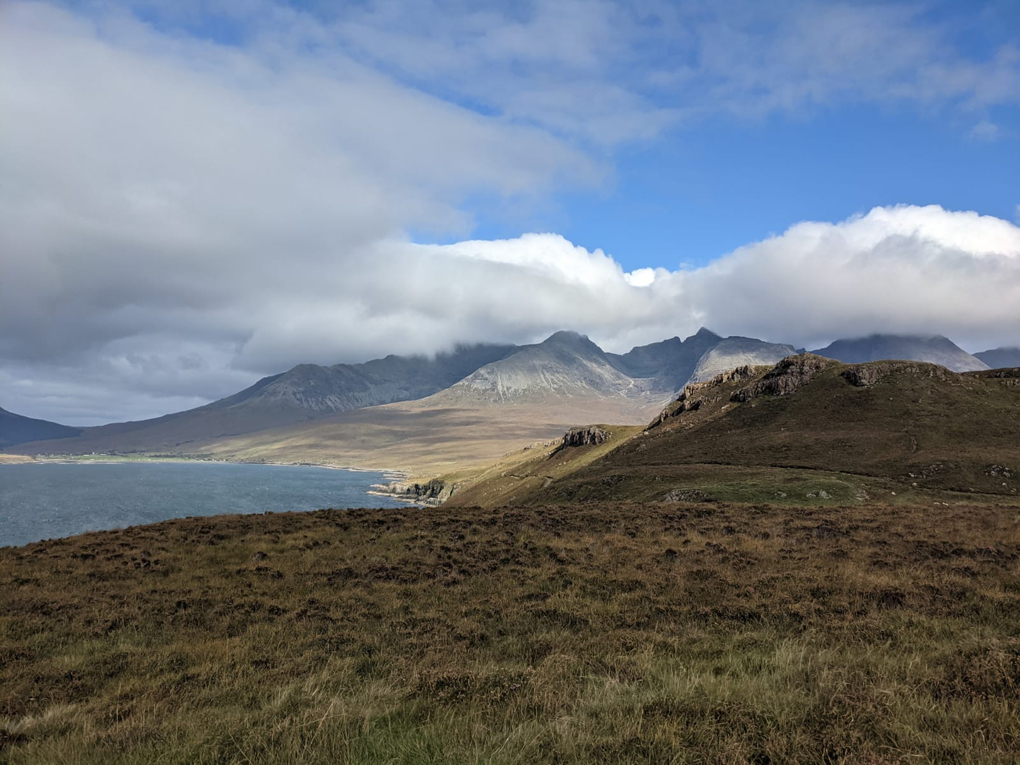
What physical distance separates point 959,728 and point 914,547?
1681 centimetres

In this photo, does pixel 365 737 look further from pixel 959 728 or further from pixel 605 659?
pixel 959 728

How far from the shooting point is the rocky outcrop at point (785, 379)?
314 ft

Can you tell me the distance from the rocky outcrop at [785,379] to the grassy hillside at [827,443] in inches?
9.2

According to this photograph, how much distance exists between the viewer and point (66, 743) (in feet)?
22.4

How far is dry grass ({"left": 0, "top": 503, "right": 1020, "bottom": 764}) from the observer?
246 inches

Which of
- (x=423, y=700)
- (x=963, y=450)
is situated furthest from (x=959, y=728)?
(x=963, y=450)

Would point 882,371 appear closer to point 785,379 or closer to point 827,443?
point 785,379

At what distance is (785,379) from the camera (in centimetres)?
9681

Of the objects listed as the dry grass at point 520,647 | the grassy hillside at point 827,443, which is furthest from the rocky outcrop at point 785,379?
the dry grass at point 520,647

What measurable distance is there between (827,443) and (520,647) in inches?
2817

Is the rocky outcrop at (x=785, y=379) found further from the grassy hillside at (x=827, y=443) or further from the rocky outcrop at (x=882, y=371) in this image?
the rocky outcrop at (x=882, y=371)

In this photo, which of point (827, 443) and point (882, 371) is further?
point (882, 371)

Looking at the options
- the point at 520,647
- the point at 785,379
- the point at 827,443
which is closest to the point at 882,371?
the point at 785,379

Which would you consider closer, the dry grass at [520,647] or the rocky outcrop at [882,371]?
the dry grass at [520,647]
